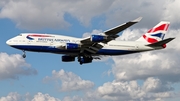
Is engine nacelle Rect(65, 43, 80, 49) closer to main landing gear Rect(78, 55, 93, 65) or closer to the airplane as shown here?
the airplane

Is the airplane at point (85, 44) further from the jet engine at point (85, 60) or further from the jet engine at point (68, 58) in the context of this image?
the jet engine at point (68, 58)

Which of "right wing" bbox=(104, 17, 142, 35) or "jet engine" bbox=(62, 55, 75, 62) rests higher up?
"jet engine" bbox=(62, 55, 75, 62)

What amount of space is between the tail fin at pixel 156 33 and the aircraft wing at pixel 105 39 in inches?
516

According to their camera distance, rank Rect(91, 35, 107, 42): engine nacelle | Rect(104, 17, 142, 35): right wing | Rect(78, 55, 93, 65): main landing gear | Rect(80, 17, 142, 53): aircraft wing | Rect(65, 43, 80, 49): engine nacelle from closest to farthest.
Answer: Rect(104, 17, 142, 35): right wing, Rect(80, 17, 142, 53): aircraft wing, Rect(91, 35, 107, 42): engine nacelle, Rect(65, 43, 80, 49): engine nacelle, Rect(78, 55, 93, 65): main landing gear

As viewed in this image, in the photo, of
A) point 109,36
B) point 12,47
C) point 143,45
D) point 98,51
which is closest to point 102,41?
point 109,36

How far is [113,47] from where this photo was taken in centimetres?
7912

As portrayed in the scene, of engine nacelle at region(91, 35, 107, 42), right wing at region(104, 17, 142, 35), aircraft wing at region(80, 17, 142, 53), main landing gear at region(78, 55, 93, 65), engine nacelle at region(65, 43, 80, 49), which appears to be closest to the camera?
right wing at region(104, 17, 142, 35)

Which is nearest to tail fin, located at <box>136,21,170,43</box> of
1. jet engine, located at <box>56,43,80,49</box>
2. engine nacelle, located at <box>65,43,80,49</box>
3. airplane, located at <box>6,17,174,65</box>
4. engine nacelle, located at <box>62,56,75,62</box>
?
airplane, located at <box>6,17,174,65</box>

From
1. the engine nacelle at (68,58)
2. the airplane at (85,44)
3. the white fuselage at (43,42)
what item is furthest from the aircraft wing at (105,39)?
the engine nacelle at (68,58)

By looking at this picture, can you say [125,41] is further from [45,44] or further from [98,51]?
[45,44]

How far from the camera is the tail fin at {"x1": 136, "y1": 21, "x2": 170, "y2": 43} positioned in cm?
8516

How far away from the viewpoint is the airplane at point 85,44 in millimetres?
71875

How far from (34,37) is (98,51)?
13484 mm

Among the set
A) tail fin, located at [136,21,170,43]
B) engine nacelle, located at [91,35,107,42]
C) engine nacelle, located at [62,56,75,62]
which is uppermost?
tail fin, located at [136,21,170,43]
